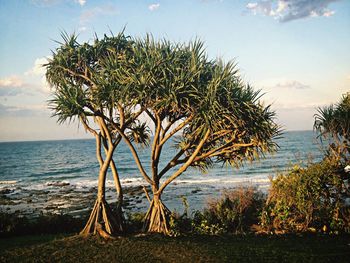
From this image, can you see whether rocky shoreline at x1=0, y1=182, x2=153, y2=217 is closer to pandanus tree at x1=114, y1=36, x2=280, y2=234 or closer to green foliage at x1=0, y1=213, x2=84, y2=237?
green foliage at x1=0, y1=213, x2=84, y2=237

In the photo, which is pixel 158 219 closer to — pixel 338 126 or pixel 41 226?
pixel 41 226

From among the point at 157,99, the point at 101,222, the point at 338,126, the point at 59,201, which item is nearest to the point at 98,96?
the point at 157,99

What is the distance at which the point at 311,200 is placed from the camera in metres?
8.72

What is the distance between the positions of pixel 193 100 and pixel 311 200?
4.32 metres

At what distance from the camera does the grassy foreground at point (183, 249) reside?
21.7 feet

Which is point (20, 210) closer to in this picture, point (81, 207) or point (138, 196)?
point (81, 207)

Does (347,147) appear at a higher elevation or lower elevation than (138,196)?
higher

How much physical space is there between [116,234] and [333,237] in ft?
19.1

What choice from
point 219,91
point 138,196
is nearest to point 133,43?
point 219,91

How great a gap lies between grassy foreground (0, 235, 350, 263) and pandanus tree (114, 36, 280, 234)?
4.75ft

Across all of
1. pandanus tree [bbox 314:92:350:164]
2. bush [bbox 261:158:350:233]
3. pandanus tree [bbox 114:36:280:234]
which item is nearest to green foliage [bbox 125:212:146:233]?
pandanus tree [bbox 114:36:280:234]

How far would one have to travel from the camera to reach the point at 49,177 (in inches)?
1594

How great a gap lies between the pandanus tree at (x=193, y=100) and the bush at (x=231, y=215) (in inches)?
55.4

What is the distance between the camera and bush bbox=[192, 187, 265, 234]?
942cm
